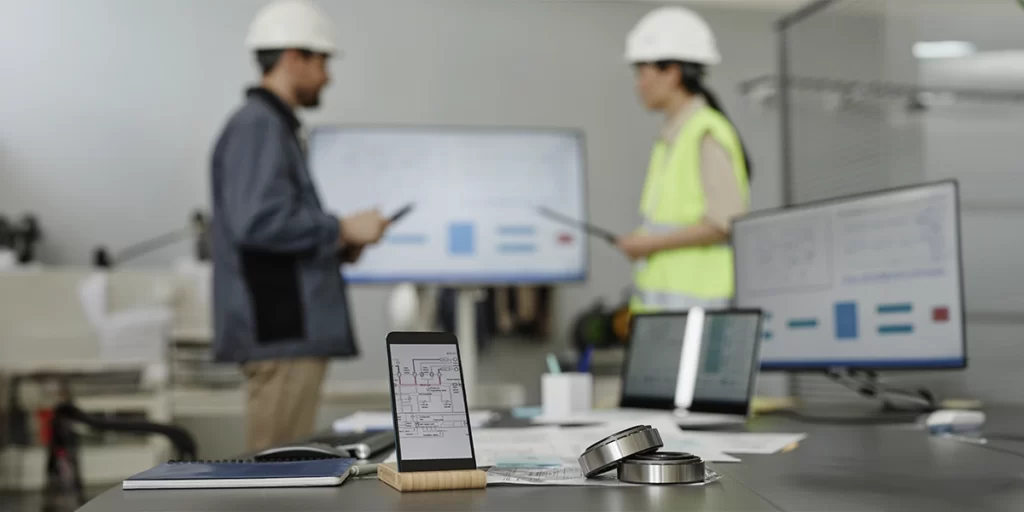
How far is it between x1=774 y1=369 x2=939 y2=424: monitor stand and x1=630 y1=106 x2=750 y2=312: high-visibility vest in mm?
642

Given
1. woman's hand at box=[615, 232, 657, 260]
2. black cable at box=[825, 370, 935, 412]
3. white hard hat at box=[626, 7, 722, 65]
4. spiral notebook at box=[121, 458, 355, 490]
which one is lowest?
black cable at box=[825, 370, 935, 412]

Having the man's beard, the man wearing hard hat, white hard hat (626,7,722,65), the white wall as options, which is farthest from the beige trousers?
the white wall

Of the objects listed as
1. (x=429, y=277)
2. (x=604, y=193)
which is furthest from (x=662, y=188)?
(x=604, y=193)

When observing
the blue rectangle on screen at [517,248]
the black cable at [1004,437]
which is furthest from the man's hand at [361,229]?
the black cable at [1004,437]

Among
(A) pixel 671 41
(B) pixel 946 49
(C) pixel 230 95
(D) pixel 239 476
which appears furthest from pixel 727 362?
(C) pixel 230 95

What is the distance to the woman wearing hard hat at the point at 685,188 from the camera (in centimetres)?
269

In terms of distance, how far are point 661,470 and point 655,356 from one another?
974 mm

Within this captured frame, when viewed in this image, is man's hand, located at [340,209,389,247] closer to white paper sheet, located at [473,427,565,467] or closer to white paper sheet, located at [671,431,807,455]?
white paper sheet, located at [473,427,565,467]

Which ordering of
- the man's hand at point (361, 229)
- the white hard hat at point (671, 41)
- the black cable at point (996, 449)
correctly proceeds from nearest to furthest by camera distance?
1. the black cable at point (996, 449)
2. the man's hand at point (361, 229)
3. the white hard hat at point (671, 41)

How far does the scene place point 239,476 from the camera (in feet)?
3.16

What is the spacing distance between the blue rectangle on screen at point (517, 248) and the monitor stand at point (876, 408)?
1.81 m

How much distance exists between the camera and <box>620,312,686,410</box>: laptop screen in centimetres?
186

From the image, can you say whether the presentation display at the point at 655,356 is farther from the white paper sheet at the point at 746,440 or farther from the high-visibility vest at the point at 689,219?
the high-visibility vest at the point at 689,219

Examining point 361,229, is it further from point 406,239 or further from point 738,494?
point 738,494
